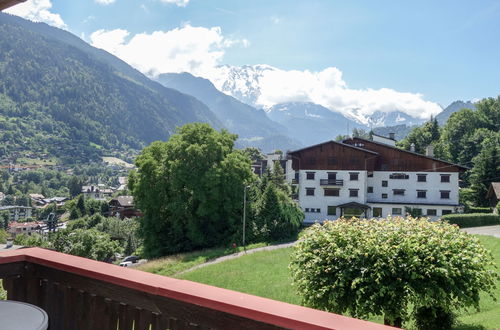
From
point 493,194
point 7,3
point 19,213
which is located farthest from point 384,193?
point 19,213

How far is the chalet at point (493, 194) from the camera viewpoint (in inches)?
1673

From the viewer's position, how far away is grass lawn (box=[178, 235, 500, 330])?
36.0 ft

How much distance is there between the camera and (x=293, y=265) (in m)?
9.79

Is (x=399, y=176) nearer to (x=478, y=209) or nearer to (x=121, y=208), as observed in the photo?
(x=478, y=209)

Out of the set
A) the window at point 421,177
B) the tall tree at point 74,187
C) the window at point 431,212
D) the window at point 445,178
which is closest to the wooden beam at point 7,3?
the window at point 421,177

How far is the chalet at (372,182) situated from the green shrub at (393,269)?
3188cm

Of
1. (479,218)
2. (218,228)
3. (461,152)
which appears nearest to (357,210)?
(479,218)

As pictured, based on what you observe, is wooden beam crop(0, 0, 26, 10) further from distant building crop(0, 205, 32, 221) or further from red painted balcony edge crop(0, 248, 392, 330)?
distant building crop(0, 205, 32, 221)

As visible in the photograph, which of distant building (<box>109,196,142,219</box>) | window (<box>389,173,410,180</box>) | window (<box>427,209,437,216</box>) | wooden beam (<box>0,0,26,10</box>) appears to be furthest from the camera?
distant building (<box>109,196,142,219</box>)

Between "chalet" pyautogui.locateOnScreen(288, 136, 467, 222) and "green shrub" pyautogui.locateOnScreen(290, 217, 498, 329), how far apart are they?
1255 inches

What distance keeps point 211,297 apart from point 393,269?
656cm

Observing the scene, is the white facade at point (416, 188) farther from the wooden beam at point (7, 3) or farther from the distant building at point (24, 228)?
the distant building at point (24, 228)

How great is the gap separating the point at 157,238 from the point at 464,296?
83.2 feet

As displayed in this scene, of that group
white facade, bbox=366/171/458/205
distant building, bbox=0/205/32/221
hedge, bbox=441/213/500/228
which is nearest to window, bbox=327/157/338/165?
white facade, bbox=366/171/458/205
